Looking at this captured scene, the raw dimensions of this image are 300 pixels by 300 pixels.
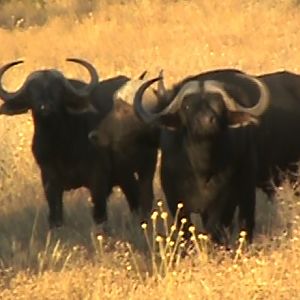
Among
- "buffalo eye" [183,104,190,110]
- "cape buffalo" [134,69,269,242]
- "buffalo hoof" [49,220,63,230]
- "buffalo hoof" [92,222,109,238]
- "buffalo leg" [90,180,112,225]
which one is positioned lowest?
"buffalo hoof" [92,222,109,238]

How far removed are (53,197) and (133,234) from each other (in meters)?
0.92

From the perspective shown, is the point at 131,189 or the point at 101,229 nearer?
the point at 101,229

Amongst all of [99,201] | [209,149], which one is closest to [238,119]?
[209,149]

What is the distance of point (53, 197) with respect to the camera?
34.1 ft

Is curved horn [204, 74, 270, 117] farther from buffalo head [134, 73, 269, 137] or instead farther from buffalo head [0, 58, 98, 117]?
buffalo head [0, 58, 98, 117]

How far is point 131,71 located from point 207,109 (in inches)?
418

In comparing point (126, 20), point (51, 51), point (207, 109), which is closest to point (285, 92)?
point (207, 109)

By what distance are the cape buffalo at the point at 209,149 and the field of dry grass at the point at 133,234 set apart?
0.37 meters

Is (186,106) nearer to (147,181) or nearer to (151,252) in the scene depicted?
(151,252)

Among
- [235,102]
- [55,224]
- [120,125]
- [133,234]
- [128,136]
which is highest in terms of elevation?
[235,102]

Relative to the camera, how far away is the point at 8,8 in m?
31.3

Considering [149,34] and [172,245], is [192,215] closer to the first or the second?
[172,245]

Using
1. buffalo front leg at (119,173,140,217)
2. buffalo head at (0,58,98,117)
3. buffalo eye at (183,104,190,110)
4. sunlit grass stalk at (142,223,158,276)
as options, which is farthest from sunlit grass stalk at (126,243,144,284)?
buffalo front leg at (119,173,140,217)

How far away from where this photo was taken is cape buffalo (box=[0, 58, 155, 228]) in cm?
1019
